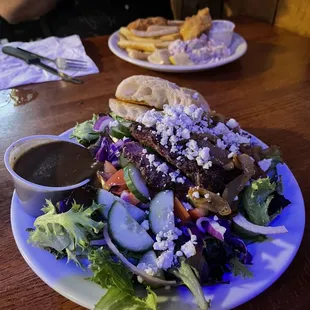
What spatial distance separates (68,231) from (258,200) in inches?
29.5

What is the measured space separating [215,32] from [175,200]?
2.06 metres

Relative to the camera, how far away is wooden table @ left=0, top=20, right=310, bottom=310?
1422mm

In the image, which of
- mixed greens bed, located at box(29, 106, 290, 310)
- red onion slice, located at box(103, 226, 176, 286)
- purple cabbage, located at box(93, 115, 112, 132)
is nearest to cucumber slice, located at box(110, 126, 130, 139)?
mixed greens bed, located at box(29, 106, 290, 310)

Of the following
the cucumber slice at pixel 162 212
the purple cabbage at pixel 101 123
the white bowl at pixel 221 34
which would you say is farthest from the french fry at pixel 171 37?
the cucumber slice at pixel 162 212

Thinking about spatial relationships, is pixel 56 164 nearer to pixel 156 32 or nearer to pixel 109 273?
pixel 109 273

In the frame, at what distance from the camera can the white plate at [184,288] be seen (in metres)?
1.26

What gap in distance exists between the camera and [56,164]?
1.67 metres

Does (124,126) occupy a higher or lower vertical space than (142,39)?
higher

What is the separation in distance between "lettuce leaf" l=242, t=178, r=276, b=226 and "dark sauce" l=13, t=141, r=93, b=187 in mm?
657

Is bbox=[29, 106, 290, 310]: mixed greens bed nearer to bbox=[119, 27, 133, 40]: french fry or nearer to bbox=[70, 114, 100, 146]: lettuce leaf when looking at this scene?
bbox=[70, 114, 100, 146]: lettuce leaf

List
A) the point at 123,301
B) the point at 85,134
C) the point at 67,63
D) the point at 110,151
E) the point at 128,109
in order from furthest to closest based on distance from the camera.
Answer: the point at 67,63 → the point at 128,109 → the point at 85,134 → the point at 110,151 → the point at 123,301

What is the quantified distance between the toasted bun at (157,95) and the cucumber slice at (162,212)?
0.81 meters

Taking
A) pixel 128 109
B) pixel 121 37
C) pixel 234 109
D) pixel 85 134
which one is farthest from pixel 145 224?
pixel 121 37

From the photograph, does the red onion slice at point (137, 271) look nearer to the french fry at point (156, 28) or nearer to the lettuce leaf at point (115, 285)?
the lettuce leaf at point (115, 285)
